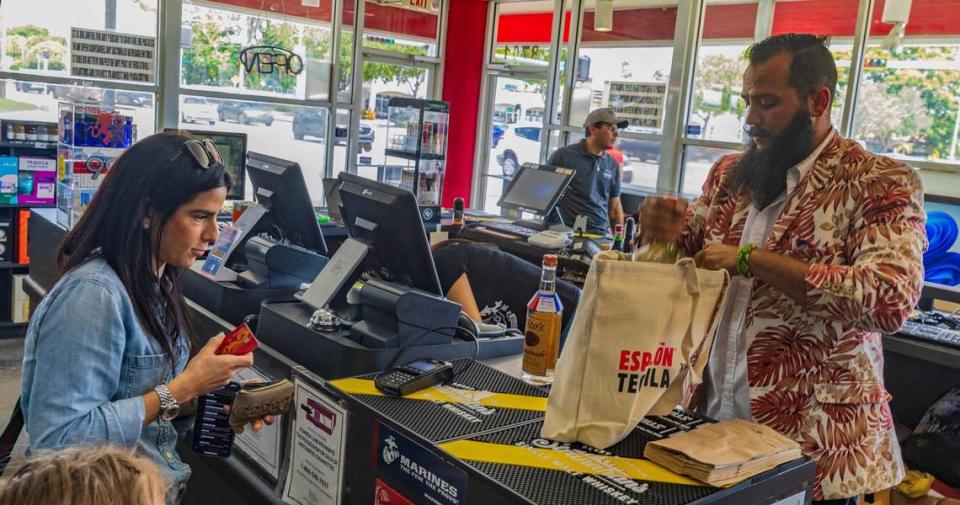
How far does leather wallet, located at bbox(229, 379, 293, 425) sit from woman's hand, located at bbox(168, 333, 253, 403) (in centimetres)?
10

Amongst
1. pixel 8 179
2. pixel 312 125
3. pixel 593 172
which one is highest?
pixel 312 125

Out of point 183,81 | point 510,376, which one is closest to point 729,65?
point 183,81

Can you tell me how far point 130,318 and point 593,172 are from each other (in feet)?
16.7

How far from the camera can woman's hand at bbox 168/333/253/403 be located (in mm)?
1566

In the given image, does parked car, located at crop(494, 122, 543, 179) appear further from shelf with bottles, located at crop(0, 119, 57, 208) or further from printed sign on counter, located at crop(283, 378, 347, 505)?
printed sign on counter, located at crop(283, 378, 347, 505)

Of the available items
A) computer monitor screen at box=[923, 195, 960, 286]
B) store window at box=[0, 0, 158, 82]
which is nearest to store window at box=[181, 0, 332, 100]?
store window at box=[0, 0, 158, 82]

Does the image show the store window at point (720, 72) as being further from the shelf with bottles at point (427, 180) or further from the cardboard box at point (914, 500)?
the cardboard box at point (914, 500)

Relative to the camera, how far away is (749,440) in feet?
4.71

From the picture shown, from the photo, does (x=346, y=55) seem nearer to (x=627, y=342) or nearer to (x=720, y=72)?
(x=720, y=72)

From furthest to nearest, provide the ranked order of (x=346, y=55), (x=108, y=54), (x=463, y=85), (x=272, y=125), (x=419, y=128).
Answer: (x=463, y=85)
(x=346, y=55)
(x=272, y=125)
(x=419, y=128)
(x=108, y=54)

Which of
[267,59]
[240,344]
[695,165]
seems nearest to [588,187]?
[695,165]

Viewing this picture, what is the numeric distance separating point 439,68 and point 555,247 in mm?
5037

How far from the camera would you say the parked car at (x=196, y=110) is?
23.8 feet

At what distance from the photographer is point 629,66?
27.5 feet
